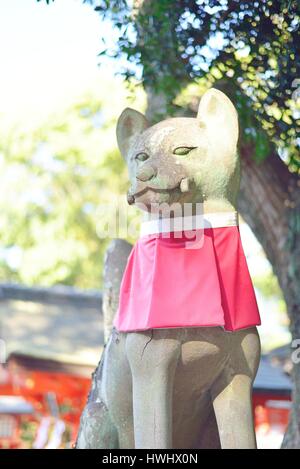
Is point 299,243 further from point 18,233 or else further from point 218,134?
point 18,233

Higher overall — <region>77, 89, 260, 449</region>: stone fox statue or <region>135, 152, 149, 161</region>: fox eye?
<region>135, 152, 149, 161</region>: fox eye

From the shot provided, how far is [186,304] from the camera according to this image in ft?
9.63

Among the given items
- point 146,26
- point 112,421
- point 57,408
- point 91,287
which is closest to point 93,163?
point 91,287

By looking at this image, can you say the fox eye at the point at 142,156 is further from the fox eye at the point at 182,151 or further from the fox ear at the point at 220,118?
the fox ear at the point at 220,118

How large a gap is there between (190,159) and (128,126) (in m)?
0.53

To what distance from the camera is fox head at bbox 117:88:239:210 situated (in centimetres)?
299

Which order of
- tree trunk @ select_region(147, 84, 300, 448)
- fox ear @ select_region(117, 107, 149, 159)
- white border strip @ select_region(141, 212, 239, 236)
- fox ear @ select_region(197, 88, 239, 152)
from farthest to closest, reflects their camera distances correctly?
tree trunk @ select_region(147, 84, 300, 448) → fox ear @ select_region(117, 107, 149, 159) → fox ear @ select_region(197, 88, 239, 152) → white border strip @ select_region(141, 212, 239, 236)

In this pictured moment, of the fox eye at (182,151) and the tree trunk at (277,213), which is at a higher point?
the tree trunk at (277,213)

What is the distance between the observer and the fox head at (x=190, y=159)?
9.81 feet

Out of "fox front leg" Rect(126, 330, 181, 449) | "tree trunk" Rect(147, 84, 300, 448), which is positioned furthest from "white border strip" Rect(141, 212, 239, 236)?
"tree trunk" Rect(147, 84, 300, 448)

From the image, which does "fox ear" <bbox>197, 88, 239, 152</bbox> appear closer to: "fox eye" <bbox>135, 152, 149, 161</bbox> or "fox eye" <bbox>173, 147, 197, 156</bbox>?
"fox eye" <bbox>173, 147, 197, 156</bbox>

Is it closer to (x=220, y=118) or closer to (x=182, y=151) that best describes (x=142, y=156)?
(x=182, y=151)

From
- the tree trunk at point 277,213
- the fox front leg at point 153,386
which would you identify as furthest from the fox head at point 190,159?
the tree trunk at point 277,213

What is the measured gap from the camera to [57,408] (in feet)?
29.2
